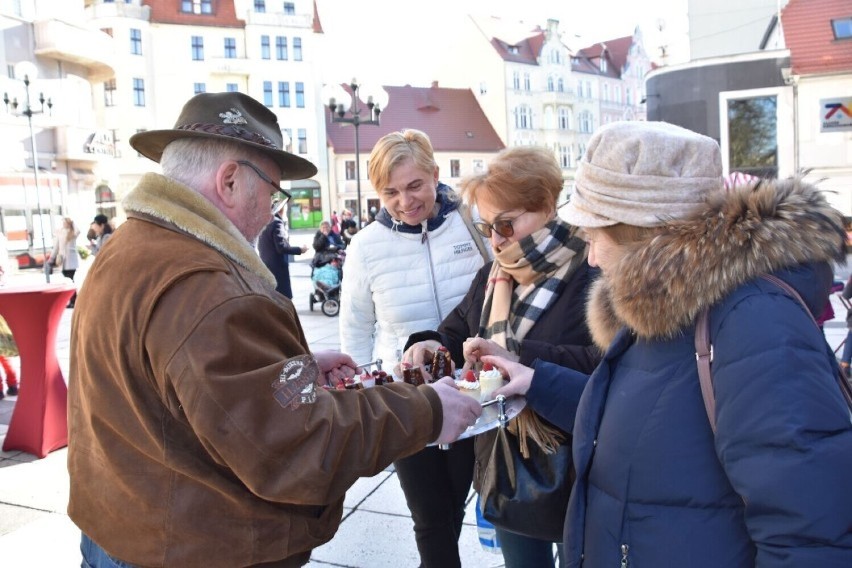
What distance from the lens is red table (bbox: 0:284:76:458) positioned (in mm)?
5484

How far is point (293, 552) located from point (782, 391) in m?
1.24

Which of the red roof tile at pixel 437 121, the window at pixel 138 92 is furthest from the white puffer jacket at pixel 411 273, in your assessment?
the red roof tile at pixel 437 121

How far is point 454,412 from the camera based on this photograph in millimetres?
1953

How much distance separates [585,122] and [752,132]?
131ft

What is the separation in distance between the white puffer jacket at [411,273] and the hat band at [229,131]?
1369mm

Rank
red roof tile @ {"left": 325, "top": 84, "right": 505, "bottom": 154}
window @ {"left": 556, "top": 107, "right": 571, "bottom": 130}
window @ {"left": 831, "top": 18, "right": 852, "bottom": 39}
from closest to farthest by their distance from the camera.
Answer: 1. window @ {"left": 831, "top": 18, "right": 852, "bottom": 39}
2. red roof tile @ {"left": 325, "top": 84, "right": 505, "bottom": 154}
3. window @ {"left": 556, "top": 107, "right": 571, "bottom": 130}

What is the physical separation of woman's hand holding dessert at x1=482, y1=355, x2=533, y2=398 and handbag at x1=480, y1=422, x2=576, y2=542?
0.18 m

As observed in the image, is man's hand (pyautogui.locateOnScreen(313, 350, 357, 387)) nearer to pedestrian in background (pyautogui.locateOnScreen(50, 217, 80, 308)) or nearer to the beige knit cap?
the beige knit cap

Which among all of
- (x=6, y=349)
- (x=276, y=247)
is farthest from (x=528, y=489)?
(x=276, y=247)

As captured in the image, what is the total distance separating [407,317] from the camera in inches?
129

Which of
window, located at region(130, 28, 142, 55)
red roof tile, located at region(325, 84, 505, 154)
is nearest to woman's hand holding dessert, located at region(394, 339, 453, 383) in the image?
window, located at region(130, 28, 142, 55)

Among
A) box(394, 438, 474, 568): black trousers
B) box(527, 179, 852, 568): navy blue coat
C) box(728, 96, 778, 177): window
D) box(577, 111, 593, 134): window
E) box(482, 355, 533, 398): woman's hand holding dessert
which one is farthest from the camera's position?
box(577, 111, 593, 134): window

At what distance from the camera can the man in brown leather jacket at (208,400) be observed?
1.59 metres

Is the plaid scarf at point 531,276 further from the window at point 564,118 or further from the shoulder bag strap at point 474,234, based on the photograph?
the window at point 564,118
